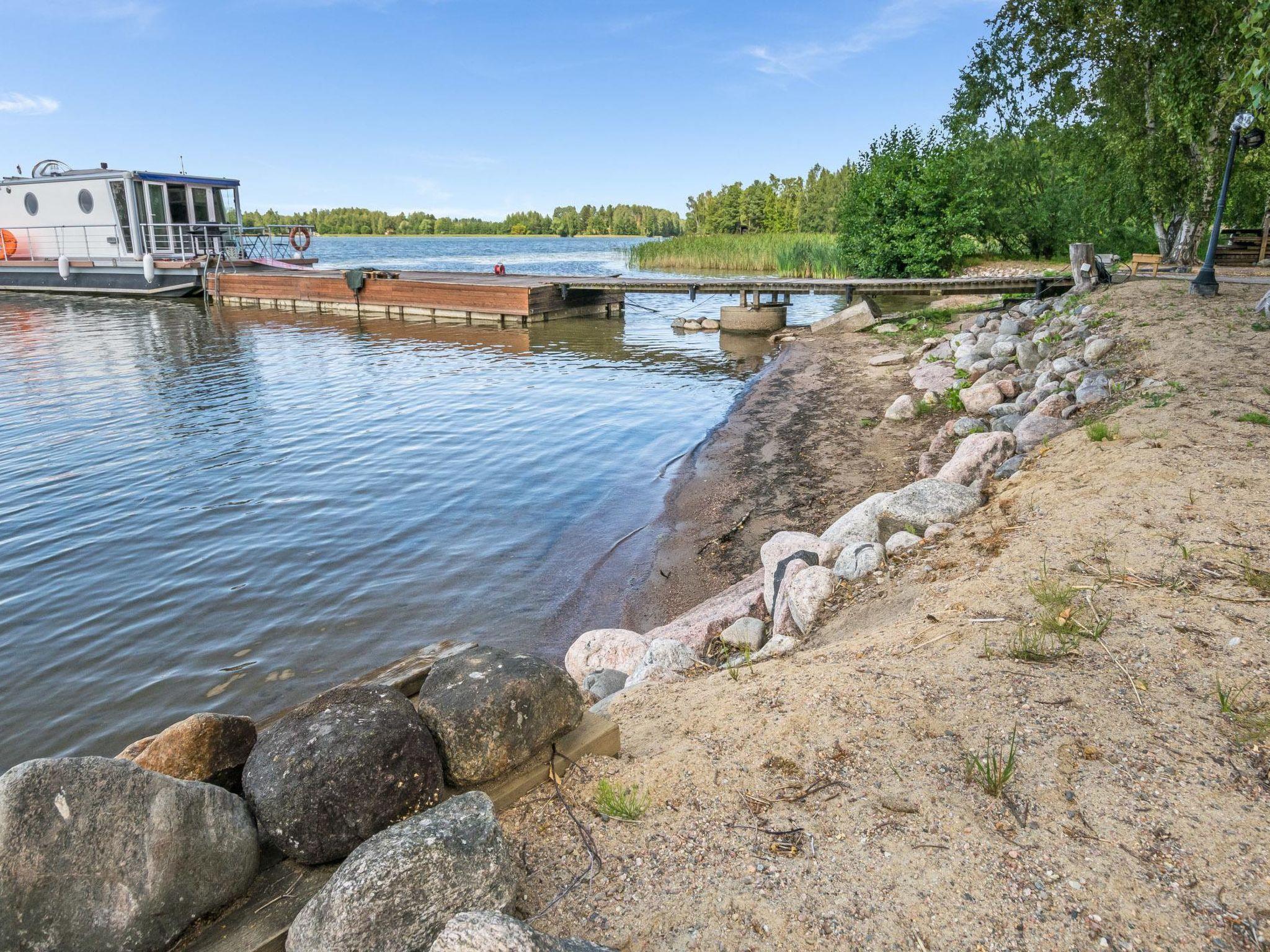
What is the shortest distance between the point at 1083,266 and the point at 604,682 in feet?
53.0

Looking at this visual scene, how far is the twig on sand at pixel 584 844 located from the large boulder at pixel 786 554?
267 centimetres

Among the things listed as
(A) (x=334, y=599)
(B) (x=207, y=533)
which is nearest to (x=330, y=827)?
(A) (x=334, y=599)

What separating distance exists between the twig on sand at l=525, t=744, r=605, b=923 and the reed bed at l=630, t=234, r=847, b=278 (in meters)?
32.5

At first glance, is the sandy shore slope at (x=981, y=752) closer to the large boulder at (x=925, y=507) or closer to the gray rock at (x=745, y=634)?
the large boulder at (x=925, y=507)

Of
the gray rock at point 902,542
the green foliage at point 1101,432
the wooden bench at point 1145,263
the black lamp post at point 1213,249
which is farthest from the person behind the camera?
the wooden bench at point 1145,263

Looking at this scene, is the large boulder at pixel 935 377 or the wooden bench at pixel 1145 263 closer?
the large boulder at pixel 935 377

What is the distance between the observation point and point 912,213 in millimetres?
28453

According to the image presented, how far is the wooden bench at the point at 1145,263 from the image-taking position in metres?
16.9

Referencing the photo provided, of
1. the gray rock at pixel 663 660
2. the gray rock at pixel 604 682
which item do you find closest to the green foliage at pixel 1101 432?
the gray rock at pixel 663 660

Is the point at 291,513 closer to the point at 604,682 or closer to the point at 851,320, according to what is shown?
the point at 604,682

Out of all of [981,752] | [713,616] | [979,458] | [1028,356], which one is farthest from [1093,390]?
[981,752]

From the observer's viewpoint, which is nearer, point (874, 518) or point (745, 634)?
point (745, 634)

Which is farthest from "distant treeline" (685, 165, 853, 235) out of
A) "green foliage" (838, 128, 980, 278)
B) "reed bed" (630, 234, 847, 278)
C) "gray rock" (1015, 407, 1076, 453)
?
"gray rock" (1015, 407, 1076, 453)

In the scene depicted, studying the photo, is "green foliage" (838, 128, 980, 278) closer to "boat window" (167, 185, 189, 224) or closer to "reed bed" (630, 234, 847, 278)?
"reed bed" (630, 234, 847, 278)
